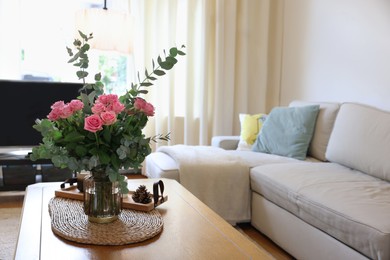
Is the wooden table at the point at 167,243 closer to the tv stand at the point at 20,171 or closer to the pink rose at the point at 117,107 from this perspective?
the pink rose at the point at 117,107

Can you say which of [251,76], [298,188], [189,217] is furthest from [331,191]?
[251,76]

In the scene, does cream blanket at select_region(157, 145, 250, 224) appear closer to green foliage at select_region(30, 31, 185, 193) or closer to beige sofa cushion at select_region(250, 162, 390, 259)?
beige sofa cushion at select_region(250, 162, 390, 259)

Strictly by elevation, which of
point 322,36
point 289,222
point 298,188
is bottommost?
point 289,222

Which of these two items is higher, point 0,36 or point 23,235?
point 0,36

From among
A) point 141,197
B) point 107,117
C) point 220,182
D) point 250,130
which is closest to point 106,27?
point 250,130

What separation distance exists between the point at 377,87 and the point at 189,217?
2.08 metres

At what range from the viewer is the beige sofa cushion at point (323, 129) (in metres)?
3.11

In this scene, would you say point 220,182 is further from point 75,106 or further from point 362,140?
point 75,106

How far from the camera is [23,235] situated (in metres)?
1.46

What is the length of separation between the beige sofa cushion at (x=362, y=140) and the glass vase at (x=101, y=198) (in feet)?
5.47

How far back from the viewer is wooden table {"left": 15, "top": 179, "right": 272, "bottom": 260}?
1.32m

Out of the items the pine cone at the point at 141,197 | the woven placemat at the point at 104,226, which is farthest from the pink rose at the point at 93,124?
the pine cone at the point at 141,197

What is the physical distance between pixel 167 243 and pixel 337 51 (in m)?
2.72

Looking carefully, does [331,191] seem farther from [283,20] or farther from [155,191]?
[283,20]
